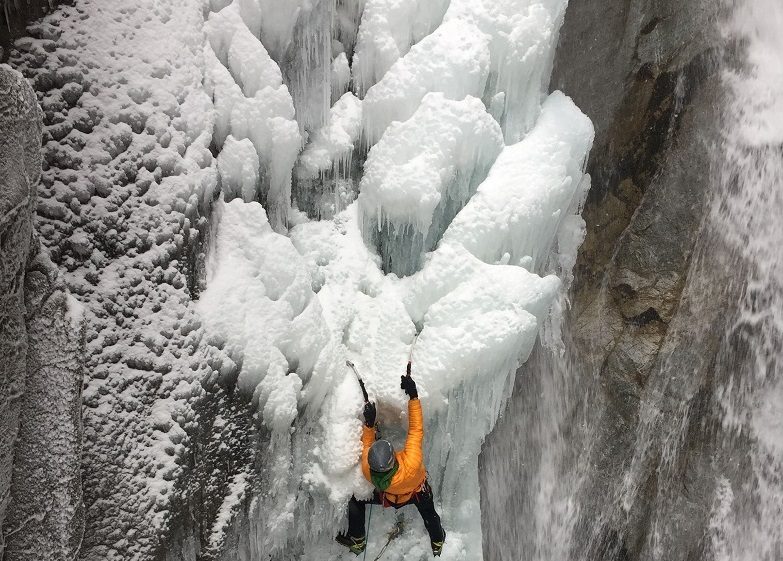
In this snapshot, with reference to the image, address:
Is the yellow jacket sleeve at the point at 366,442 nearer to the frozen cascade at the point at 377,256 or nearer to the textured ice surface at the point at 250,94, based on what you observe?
the frozen cascade at the point at 377,256

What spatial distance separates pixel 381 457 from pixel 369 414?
1.14 feet

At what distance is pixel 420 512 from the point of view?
3812mm

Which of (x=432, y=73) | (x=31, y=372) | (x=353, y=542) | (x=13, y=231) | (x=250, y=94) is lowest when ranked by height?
(x=353, y=542)

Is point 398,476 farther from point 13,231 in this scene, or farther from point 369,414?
point 13,231

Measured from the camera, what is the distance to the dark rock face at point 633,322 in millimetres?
4195

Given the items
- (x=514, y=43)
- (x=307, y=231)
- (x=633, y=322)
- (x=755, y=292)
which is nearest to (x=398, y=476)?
(x=307, y=231)

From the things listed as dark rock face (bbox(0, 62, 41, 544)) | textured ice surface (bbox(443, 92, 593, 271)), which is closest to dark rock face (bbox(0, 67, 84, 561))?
dark rock face (bbox(0, 62, 41, 544))

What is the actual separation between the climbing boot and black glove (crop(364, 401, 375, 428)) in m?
0.77

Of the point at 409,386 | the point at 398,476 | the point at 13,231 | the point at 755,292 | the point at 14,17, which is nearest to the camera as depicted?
the point at 13,231

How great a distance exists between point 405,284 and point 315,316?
0.69 meters

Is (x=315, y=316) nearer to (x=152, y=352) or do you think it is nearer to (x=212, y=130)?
(x=152, y=352)

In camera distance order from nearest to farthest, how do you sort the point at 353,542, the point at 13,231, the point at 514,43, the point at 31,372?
1. the point at 13,231
2. the point at 31,372
3. the point at 353,542
4. the point at 514,43

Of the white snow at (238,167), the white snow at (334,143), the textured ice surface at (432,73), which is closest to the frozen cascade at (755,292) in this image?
the textured ice surface at (432,73)

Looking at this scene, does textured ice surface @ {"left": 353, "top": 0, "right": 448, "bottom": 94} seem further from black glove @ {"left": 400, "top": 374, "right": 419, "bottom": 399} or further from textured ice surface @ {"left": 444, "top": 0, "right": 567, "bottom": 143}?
black glove @ {"left": 400, "top": 374, "right": 419, "bottom": 399}
